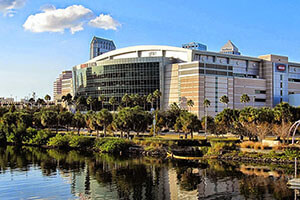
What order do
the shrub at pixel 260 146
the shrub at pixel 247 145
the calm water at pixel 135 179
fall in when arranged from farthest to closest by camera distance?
the shrub at pixel 247 145 → the shrub at pixel 260 146 → the calm water at pixel 135 179

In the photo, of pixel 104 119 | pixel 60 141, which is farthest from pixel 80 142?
pixel 104 119

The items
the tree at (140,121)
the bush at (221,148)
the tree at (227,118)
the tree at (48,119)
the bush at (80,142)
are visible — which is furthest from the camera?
A: the tree at (48,119)

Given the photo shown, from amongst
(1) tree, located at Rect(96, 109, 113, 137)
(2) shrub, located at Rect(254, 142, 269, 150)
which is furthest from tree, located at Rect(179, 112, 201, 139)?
(2) shrub, located at Rect(254, 142, 269, 150)

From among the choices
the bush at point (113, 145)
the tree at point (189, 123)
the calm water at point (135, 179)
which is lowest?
the calm water at point (135, 179)

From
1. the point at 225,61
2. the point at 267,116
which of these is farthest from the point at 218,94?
the point at 267,116

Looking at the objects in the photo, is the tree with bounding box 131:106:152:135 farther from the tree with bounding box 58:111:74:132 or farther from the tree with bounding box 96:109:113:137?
the tree with bounding box 58:111:74:132

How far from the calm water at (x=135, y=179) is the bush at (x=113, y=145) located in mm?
10736

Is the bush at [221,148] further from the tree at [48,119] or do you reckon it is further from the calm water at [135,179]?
the tree at [48,119]

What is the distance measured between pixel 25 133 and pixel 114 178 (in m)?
72.7

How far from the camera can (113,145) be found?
11025 cm

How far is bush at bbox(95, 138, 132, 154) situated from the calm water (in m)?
10.7

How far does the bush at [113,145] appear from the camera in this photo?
110 metres

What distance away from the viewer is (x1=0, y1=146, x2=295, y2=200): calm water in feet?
194

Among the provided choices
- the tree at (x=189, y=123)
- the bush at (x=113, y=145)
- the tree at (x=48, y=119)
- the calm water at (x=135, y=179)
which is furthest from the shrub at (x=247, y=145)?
the tree at (x=48, y=119)
